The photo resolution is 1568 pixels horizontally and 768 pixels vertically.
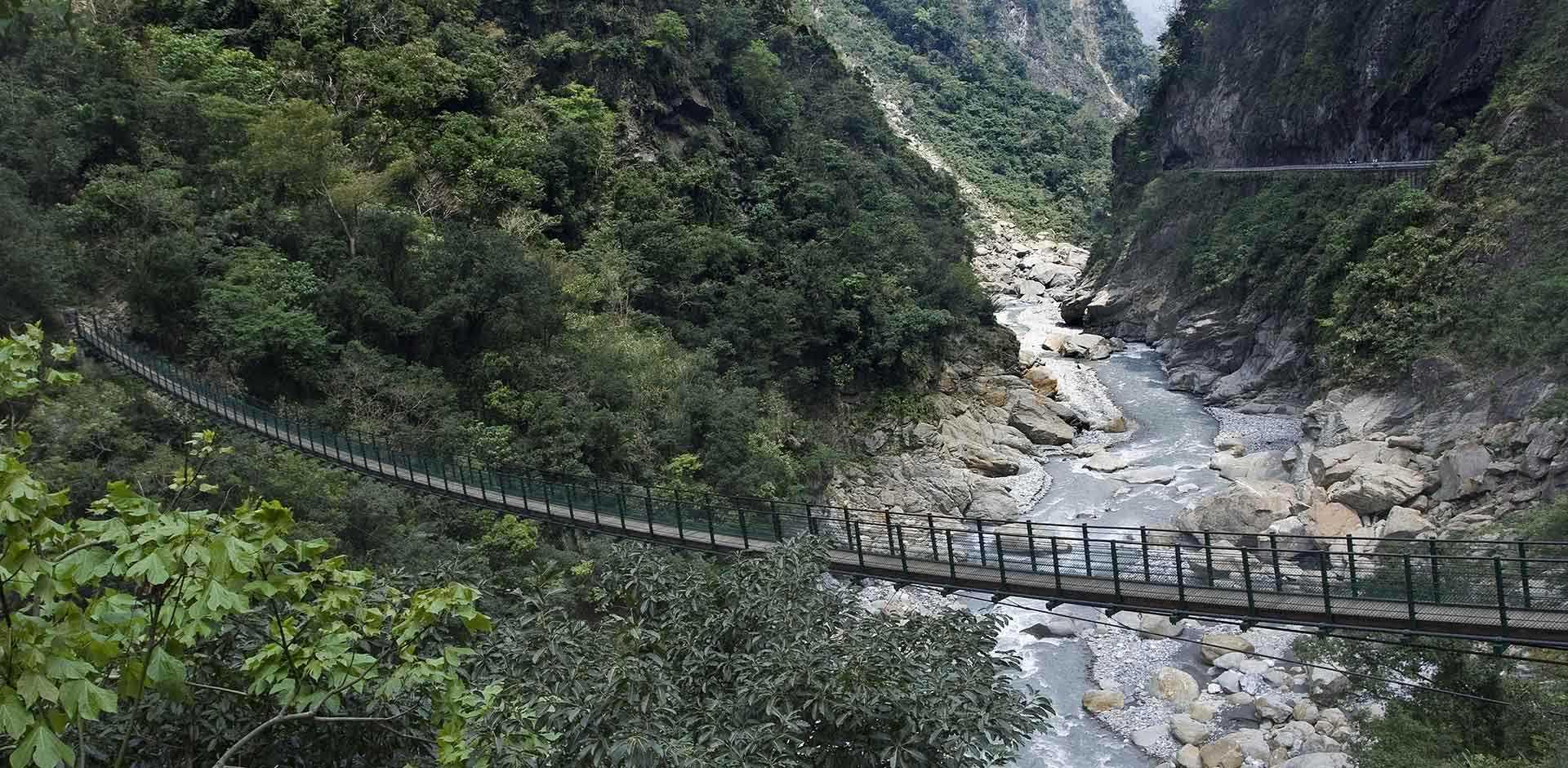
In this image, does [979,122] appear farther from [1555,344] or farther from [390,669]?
[390,669]

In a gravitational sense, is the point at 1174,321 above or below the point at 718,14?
below

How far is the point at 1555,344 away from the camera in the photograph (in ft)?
66.9

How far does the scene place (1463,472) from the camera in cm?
1981

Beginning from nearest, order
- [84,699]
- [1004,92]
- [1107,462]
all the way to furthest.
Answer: [84,699]
[1107,462]
[1004,92]

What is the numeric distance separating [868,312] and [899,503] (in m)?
7.49

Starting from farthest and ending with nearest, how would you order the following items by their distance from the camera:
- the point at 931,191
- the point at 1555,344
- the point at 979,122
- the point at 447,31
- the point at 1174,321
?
the point at 979,122 → the point at 931,191 → the point at 1174,321 → the point at 447,31 → the point at 1555,344

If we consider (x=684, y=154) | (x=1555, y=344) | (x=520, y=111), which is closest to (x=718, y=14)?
(x=684, y=154)

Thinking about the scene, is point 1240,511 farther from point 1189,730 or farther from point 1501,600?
point 1501,600

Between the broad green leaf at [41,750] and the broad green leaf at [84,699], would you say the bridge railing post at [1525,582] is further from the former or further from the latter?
the broad green leaf at [41,750]

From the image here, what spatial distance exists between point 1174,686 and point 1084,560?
22.2ft

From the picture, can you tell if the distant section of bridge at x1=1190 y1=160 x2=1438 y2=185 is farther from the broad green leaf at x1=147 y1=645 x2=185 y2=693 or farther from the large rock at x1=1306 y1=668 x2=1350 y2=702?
the broad green leaf at x1=147 y1=645 x2=185 y2=693

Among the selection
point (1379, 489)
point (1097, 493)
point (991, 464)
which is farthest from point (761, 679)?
point (991, 464)

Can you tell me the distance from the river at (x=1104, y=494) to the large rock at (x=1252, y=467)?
1.12ft

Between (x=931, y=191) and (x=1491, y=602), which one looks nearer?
(x=1491, y=602)
